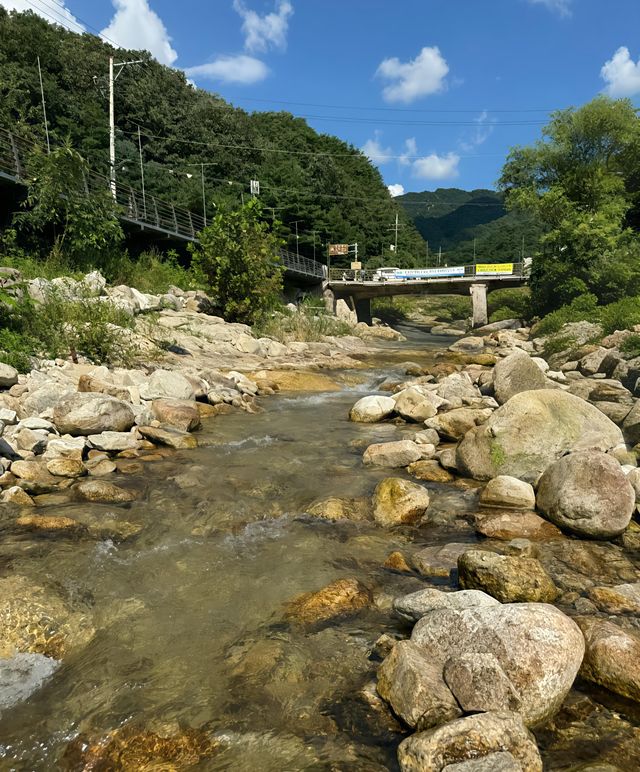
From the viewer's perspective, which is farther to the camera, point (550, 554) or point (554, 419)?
point (554, 419)

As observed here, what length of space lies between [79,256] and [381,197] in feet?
255

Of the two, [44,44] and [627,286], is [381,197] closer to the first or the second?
[44,44]

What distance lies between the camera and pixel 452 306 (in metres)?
73.1

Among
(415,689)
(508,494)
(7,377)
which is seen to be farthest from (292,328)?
(415,689)

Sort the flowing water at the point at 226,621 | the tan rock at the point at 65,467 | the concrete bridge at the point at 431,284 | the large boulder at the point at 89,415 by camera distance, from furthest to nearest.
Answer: the concrete bridge at the point at 431,284 → the large boulder at the point at 89,415 → the tan rock at the point at 65,467 → the flowing water at the point at 226,621

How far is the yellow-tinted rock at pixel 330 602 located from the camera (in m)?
3.96

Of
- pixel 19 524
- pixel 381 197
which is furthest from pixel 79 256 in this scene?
pixel 381 197

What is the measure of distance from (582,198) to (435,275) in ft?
37.8

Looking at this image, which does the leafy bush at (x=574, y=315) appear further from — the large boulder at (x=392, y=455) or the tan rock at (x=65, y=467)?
the tan rock at (x=65, y=467)

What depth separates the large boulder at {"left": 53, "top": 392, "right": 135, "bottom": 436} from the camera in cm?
769

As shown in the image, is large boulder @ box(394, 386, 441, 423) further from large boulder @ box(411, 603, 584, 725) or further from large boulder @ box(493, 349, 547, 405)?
large boulder @ box(411, 603, 584, 725)

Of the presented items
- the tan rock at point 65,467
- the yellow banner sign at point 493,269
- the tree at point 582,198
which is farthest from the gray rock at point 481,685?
the yellow banner sign at point 493,269

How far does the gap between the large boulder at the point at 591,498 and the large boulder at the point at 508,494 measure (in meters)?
0.31

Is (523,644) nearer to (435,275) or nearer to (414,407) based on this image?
(414,407)
